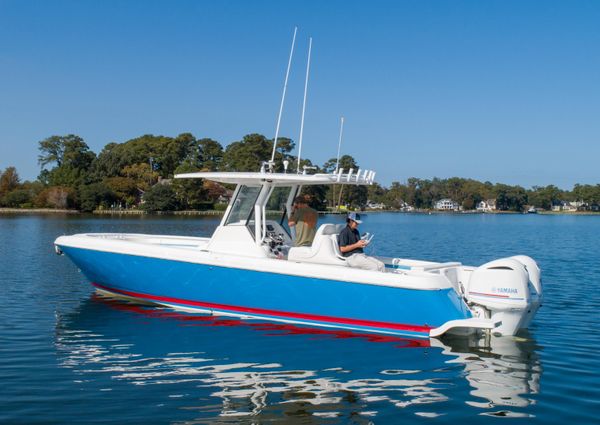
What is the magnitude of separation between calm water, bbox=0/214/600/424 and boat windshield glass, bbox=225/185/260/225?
191 centimetres

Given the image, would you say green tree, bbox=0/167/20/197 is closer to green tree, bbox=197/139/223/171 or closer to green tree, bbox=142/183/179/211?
green tree, bbox=142/183/179/211

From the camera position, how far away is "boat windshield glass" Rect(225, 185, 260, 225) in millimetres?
11305

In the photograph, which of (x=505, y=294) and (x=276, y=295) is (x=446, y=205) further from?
(x=505, y=294)

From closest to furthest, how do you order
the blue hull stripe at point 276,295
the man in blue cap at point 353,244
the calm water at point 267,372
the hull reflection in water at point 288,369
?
the calm water at point 267,372
the hull reflection in water at point 288,369
the blue hull stripe at point 276,295
the man in blue cap at point 353,244

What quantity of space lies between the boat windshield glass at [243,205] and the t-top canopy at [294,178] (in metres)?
0.15

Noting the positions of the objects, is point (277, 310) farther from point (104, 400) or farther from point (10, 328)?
point (10, 328)

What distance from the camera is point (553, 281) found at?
17984 mm

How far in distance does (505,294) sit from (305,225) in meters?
3.95

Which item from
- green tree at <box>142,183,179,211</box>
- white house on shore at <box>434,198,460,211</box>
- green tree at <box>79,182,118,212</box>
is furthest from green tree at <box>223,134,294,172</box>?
white house on shore at <box>434,198,460,211</box>

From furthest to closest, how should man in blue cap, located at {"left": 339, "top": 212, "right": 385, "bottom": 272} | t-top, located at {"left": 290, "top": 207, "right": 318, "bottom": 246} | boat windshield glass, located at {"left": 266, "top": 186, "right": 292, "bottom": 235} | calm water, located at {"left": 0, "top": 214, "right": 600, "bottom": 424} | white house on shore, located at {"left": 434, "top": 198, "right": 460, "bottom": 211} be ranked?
white house on shore, located at {"left": 434, "top": 198, "right": 460, "bottom": 211} → boat windshield glass, located at {"left": 266, "top": 186, "right": 292, "bottom": 235} → t-top, located at {"left": 290, "top": 207, "right": 318, "bottom": 246} → man in blue cap, located at {"left": 339, "top": 212, "right": 385, "bottom": 272} → calm water, located at {"left": 0, "top": 214, "right": 600, "bottom": 424}

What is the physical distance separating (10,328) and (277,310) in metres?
4.55

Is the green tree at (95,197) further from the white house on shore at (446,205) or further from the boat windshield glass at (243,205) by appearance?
the white house on shore at (446,205)

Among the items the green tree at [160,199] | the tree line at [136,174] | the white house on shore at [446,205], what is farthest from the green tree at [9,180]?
the white house on shore at [446,205]

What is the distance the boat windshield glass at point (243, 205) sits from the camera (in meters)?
11.3
